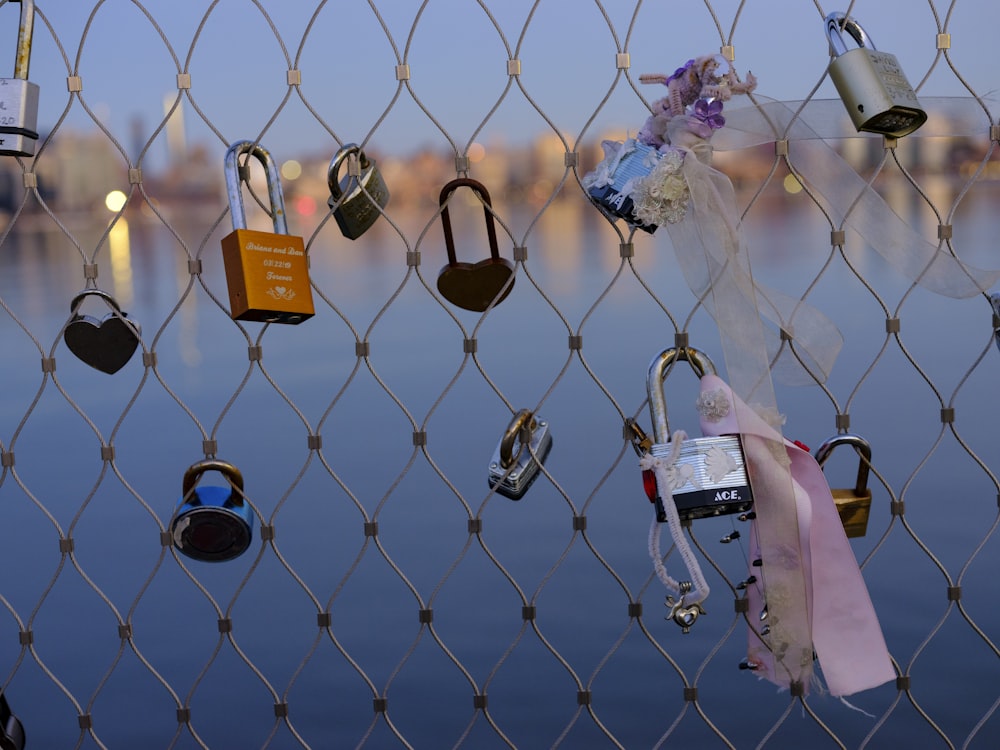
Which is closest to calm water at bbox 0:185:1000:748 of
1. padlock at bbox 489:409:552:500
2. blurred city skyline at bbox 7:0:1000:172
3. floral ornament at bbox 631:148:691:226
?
blurred city skyline at bbox 7:0:1000:172

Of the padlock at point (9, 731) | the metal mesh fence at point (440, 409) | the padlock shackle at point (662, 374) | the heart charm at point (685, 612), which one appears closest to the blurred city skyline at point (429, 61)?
the metal mesh fence at point (440, 409)

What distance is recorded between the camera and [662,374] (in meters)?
1.61

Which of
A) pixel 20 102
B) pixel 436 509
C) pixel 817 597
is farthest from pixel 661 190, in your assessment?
pixel 436 509

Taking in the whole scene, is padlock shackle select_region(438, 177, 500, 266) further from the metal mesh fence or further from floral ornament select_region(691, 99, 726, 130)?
floral ornament select_region(691, 99, 726, 130)

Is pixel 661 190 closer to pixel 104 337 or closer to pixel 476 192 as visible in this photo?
pixel 476 192

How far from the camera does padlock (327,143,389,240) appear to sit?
5.46 ft

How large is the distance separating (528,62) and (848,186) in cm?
50

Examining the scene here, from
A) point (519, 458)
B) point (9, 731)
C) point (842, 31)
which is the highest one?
point (842, 31)

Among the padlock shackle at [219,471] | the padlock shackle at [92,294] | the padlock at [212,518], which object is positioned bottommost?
the padlock at [212,518]

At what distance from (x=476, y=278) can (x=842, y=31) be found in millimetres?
586

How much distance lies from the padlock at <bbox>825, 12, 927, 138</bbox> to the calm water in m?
1.10

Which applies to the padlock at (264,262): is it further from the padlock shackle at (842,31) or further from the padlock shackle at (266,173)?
the padlock shackle at (842,31)

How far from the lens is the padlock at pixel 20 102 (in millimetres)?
1615

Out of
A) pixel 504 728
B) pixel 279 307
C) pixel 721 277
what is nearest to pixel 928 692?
pixel 504 728
